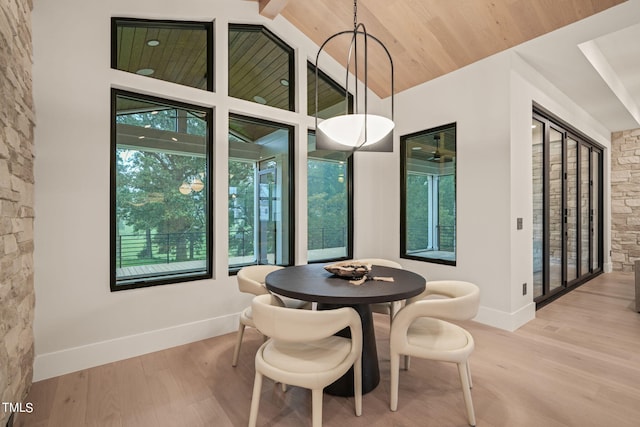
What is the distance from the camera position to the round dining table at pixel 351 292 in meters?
1.81

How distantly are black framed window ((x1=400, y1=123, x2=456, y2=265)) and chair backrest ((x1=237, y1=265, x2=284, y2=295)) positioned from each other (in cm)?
224

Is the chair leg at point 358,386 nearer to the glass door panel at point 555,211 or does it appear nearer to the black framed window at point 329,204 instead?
the black framed window at point 329,204

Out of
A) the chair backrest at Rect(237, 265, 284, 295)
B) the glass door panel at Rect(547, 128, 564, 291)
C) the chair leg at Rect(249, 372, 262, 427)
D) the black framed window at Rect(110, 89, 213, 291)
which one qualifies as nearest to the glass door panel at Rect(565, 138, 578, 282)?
the glass door panel at Rect(547, 128, 564, 291)

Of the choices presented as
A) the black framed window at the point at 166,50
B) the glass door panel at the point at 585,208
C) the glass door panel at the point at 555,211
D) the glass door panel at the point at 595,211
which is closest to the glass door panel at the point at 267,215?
the black framed window at the point at 166,50

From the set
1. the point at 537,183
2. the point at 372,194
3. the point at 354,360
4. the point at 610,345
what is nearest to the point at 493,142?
the point at 537,183

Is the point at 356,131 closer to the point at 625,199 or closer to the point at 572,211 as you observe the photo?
→ the point at 572,211

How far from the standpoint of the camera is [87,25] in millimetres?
2551

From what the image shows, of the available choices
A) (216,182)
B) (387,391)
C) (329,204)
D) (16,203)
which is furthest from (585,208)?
(16,203)

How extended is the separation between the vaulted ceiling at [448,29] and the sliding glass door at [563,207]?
0.76 metres

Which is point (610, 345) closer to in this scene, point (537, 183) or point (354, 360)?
point (537, 183)

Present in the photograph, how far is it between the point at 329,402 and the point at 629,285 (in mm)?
5854

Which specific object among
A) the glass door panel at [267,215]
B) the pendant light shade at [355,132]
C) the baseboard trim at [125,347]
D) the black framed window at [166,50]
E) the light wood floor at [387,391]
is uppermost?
the black framed window at [166,50]

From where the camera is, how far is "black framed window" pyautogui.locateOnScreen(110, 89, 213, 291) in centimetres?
281

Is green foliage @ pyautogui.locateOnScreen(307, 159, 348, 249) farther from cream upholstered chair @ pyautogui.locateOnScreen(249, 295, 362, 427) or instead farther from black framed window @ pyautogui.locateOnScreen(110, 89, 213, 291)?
cream upholstered chair @ pyautogui.locateOnScreen(249, 295, 362, 427)
